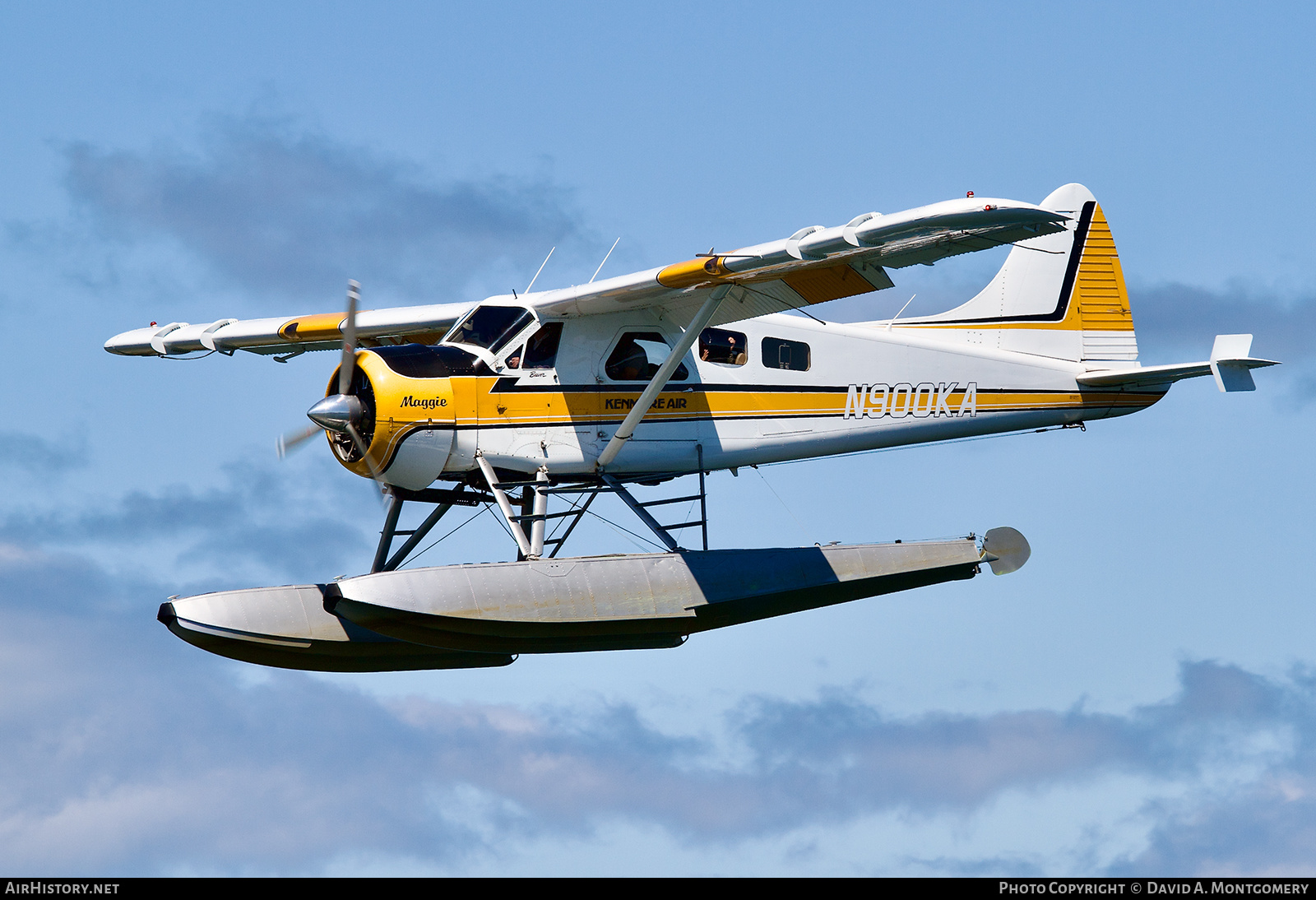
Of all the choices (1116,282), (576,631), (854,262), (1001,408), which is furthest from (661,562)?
(1116,282)

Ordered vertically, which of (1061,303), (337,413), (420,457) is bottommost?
(420,457)

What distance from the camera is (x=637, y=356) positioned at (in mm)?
17391

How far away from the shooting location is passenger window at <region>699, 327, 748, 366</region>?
1780cm

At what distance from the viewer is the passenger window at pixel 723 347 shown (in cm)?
1780

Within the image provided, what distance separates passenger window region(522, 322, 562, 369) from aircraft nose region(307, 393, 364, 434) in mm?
1909

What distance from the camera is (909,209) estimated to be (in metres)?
14.6

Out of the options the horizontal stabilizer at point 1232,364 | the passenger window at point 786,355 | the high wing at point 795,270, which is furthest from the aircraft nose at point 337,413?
the horizontal stabilizer at point 1232,364

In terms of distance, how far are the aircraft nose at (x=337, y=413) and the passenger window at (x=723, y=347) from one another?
3923 millimetres

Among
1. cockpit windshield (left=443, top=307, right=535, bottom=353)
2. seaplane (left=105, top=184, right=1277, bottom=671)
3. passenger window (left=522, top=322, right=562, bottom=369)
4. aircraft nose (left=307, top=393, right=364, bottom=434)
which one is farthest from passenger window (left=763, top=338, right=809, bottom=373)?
aircraft nose (left=307, top=393, right=364, bottom=434)

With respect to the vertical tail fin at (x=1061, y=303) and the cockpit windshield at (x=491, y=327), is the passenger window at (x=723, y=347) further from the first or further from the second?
the vertical tail fin at (x=1061, y=303)

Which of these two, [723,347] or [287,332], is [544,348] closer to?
[723,347]

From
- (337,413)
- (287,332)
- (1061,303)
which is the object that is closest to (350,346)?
(337,413)

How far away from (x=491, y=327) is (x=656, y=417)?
203 cm

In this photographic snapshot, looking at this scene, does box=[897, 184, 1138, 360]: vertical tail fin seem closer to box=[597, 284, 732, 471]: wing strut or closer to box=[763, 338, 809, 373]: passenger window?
box=[763, 338, 809, 373]: passenger window
